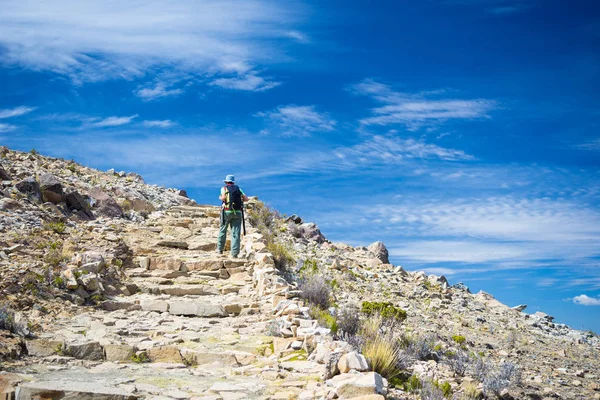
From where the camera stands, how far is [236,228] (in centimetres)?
1519

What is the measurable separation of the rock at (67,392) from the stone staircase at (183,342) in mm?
10

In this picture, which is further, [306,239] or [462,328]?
[306,239]

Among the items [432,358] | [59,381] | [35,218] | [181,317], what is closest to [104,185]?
[35,218]

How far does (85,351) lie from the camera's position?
781 cm

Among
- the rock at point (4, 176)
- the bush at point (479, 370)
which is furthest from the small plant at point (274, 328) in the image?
the rock at point (4, 176)

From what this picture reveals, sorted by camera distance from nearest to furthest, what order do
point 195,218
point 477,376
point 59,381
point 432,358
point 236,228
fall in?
point 59,381 < point 477,376 < point 432,358 < point 236,228 < point 195,218

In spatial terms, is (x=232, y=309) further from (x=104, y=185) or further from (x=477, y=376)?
(x=104, y=185)

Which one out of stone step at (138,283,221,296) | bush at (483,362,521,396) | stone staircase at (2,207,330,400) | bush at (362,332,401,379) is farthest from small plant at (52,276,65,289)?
bush at (483,362,521,396)

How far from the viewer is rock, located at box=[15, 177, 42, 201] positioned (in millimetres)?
17266

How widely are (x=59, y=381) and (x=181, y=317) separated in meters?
4.36

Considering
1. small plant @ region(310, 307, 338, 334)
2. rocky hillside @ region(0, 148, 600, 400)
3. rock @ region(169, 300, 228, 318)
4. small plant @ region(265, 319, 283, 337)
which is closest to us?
rocky hillside @ region(0, 148, 600, 400)

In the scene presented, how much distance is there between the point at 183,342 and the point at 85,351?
152 cm

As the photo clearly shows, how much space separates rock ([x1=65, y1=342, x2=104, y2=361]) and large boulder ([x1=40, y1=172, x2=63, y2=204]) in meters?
11.6

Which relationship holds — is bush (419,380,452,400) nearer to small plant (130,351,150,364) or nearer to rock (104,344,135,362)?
small plant (130,351,150,364)
